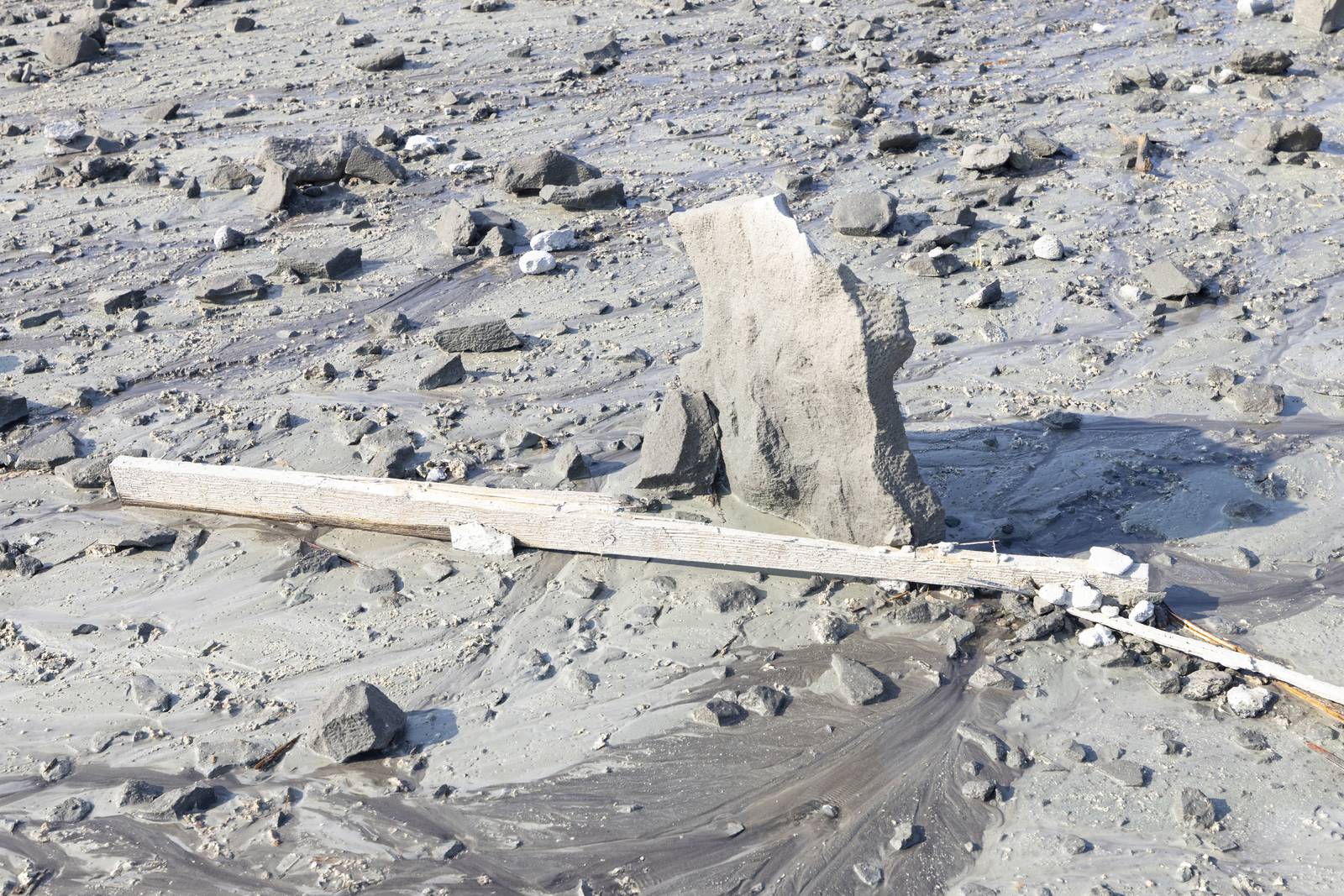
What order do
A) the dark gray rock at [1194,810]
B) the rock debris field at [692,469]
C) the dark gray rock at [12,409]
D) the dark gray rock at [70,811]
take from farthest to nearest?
1. the dark gray rock at [12,409]
2. the dark gray rock at [70,811]
3. the rock debris field at [692,469]
4. the dark gray rock at [1194,810]

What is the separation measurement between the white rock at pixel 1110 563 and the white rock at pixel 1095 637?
0.87 ft

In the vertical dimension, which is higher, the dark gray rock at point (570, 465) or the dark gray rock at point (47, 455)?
the dark gray rock at point (47, 455)

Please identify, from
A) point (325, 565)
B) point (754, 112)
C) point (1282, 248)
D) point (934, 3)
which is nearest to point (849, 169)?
point (754, 112)

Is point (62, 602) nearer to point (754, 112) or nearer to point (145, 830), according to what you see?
point (145, 830)

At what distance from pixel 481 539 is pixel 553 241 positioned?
375cm

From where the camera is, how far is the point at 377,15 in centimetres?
1439

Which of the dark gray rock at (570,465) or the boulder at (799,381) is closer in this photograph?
the boulder at (799,381)

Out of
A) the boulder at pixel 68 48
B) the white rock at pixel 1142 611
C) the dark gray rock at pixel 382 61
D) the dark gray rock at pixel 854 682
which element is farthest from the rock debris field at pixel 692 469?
the boulder at pixel 68 48

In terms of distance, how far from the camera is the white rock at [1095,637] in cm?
535

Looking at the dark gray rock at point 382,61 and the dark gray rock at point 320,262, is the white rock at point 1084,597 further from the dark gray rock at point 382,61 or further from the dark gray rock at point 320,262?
the dark gray rock at point 382,61

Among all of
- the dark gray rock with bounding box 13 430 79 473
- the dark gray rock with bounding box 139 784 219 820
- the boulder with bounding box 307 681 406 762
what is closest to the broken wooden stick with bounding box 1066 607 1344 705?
the boulder with bounding box 307 681 406 762

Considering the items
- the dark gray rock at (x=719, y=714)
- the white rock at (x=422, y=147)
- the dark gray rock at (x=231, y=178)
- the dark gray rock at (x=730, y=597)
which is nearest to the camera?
the dark gray rock at (x=719, y=714)

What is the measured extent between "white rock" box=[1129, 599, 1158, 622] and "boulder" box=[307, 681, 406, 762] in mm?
3343

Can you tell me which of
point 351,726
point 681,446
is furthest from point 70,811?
point 681,446
